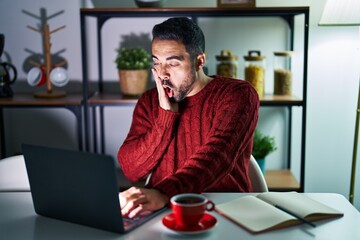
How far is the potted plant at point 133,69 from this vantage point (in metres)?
2.78

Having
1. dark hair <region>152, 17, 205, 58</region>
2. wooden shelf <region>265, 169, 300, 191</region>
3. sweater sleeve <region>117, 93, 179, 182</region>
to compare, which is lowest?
wooden shelf <region>265, 169, 300, 191</region>

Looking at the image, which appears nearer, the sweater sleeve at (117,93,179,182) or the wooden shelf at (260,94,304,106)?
the sweater sleeve at (117,93,179,182)

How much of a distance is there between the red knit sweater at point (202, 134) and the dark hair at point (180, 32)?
0.18 m

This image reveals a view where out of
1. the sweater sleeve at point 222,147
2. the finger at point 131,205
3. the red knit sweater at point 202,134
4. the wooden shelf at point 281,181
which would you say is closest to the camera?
the finger at point 131,205

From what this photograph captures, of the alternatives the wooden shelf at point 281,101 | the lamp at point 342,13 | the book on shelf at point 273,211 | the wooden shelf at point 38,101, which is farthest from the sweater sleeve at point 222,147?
the wooden shelf at point 38,101

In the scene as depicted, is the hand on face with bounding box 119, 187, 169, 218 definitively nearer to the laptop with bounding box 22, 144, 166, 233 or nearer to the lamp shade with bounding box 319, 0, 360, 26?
the laptop with bounding box 22, 144, 166, 233

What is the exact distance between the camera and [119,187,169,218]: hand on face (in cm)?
137

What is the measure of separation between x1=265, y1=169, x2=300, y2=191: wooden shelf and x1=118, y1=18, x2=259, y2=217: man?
1.07 metres

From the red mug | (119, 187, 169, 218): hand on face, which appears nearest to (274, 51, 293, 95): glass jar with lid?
(119, 187, 169, 218): hand on face

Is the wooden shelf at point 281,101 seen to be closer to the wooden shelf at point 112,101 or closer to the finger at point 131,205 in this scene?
the wooden shelf at point 112,101

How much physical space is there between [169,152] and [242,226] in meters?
0.62

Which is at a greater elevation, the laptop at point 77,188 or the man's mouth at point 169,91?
the man's mouth at point 169,91

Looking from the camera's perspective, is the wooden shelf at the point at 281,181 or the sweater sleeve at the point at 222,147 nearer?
the sweater sleeve at the point at 222,147

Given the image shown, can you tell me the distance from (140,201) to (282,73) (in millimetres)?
1613
